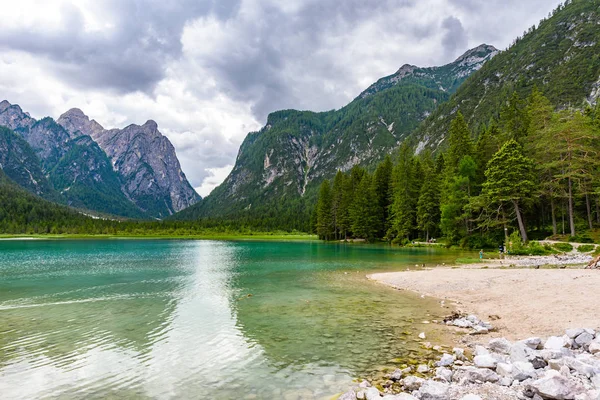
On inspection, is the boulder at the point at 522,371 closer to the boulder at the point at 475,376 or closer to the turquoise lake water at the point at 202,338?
the boulder at the point at 475,376

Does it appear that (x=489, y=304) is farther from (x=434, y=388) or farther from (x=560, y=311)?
(x=434, y=388)

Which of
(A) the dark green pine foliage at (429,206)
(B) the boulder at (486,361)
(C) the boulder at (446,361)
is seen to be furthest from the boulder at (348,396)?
(A) the dark green pine foliage at (429,206)

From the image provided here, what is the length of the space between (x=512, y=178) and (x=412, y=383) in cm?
5480

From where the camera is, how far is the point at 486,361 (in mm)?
10734

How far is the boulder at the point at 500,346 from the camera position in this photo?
12.2 meters

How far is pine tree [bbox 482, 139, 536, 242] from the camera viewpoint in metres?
54.1

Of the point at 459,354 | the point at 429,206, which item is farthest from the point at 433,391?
the point at 429,206

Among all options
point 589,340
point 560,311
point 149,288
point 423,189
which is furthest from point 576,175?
point 149,288

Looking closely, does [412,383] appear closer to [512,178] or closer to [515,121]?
[512,178]

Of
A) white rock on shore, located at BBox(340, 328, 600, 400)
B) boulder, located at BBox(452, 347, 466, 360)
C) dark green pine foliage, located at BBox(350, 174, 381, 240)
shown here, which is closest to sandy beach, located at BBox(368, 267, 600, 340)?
white rock on shore, located at BBox(340, 328, 600, 400)

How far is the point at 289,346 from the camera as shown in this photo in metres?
14.9

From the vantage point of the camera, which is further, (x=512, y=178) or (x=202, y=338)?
(x=512, y=178)

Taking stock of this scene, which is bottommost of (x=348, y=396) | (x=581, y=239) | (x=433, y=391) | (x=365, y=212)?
(x=348, y=396)

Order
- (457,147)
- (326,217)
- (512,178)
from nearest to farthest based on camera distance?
(512,178)
(457,147)
(326,217)
